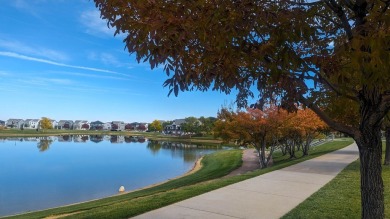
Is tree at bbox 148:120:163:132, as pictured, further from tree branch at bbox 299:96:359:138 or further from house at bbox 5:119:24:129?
tree branch at bbox 299:96:359:138

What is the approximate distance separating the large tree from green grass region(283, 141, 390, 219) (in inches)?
127

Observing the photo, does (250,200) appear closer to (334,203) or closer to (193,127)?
(334,203)

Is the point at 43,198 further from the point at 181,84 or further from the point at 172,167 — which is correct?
the point at 181,84

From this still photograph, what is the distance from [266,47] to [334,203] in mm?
6524

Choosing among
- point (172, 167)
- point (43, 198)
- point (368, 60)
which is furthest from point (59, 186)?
point (368, 60)

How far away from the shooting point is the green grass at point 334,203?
7.19 m

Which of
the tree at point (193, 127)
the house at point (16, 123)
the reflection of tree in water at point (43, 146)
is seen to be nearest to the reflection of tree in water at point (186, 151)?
the reflection of tree in water at point (43, 146)

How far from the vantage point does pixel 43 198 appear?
18.7m

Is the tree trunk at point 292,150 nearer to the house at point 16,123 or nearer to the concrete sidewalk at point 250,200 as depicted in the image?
the concrete sidewalk at point 250,200

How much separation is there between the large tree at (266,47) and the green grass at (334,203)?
3218 millimetres

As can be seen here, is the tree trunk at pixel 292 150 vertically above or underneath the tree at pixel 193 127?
underneath

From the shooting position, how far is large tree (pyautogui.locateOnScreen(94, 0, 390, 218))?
2793mm

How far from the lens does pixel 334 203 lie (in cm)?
830

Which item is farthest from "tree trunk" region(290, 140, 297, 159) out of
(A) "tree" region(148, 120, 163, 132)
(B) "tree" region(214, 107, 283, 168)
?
(A) "tree" region(148, 120, 163, 132)
